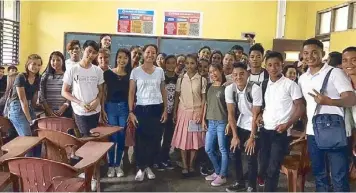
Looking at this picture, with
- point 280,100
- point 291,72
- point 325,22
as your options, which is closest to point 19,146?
point 280,100

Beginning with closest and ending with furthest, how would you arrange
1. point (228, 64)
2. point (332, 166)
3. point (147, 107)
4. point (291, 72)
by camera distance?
point (332, 166) → point (147, 107) → point (228, 64) → point (291, 72)

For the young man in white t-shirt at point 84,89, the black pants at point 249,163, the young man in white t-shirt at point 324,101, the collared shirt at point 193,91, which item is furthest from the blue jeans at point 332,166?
the young man in white t-shirt at point 84,89

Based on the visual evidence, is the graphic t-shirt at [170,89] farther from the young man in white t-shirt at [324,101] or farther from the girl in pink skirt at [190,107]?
the young man in white t-shirt at [324,101]

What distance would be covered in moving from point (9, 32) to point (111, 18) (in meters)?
1.73

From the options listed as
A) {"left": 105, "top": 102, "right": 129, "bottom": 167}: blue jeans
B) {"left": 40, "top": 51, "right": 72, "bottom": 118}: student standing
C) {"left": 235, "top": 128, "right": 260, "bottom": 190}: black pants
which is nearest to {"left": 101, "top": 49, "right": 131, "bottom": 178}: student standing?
{"left": 105, "top": 102, "right": 129, "bottom": 167}: blue jeans

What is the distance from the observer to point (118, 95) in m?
3.27

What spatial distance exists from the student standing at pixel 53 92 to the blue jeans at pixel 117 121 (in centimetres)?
38

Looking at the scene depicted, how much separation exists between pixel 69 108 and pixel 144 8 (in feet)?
12.2

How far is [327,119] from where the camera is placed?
2197 mm

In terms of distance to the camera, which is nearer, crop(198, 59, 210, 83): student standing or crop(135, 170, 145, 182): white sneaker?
crop(135, 170, 145, 182): white sneaker

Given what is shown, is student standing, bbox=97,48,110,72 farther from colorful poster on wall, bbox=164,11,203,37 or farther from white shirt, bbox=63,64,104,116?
colorful poster on wall, bbox=164,11,203,37

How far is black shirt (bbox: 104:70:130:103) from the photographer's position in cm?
322

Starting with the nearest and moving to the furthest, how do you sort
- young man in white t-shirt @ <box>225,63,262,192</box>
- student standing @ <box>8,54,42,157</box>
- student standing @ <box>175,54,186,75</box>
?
1. young man in white t-shirt @ <box>225,63,262,192</box>
2. student standing @ <box>8,54,42,157</box>
3. student standing @ <box>175,54,186,75</box>

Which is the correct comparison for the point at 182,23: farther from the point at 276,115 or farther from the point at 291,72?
the point at 276,115
